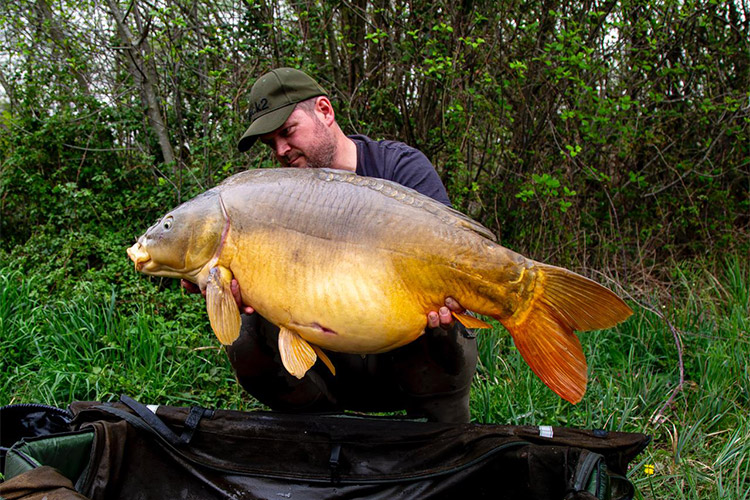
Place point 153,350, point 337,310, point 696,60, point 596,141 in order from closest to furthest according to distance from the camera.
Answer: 1. point 337,310
2. point 153,350
3. point 596,141
4. point 696,60

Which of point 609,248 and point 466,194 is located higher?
point 466,194

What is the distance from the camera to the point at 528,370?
222cm

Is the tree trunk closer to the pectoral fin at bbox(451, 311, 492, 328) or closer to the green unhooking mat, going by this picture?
the green unhooking mat

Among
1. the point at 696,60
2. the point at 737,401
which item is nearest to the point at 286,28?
the point at 696,60

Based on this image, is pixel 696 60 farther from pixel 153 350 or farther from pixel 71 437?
pixel 71 437

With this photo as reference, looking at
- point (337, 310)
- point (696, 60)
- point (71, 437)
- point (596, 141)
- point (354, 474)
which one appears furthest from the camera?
point (696, 60)

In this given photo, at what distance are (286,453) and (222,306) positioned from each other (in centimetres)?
58

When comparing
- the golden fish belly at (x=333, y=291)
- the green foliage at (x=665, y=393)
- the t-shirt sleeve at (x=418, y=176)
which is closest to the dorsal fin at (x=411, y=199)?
the golden fish belly at (x=333, y=291)

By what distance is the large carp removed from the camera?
1.25 m

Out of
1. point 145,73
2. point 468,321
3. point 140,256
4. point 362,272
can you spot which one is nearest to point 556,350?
point 468,321

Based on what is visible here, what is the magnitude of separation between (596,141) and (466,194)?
2.21 ft

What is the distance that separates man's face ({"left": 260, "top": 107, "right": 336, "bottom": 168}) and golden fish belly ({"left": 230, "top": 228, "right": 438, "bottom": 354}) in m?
0.57

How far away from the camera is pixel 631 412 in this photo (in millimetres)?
2105

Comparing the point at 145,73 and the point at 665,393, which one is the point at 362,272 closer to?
the point at 665,393
